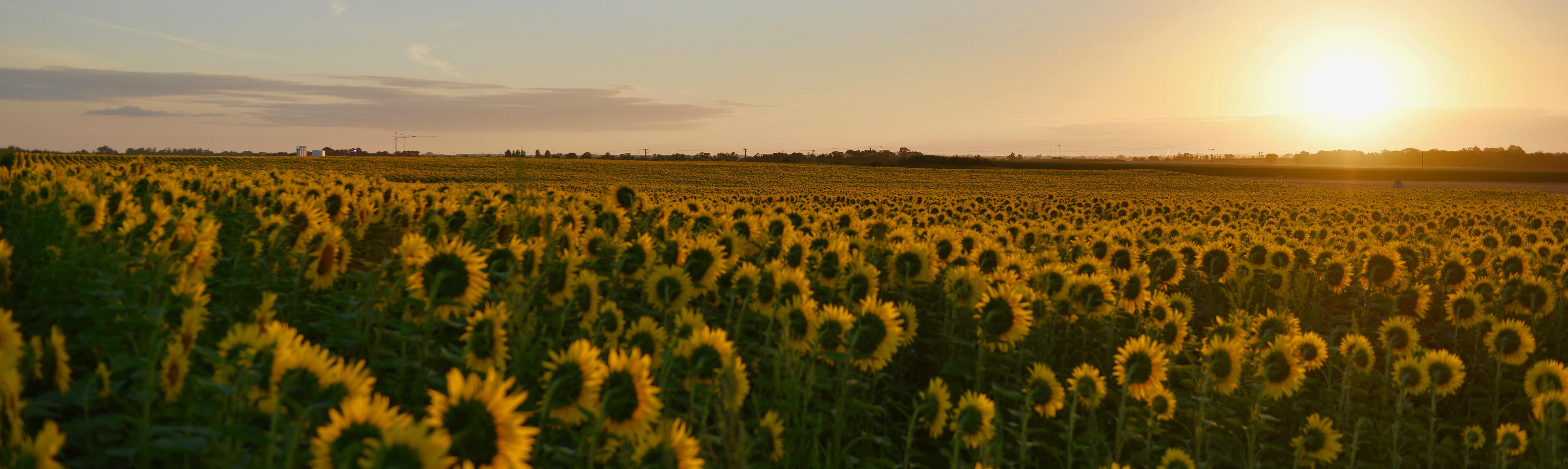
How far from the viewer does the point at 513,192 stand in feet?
30.6

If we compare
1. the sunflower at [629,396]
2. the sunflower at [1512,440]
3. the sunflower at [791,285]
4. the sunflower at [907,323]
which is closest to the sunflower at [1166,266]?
the sunflower at [1512,440]

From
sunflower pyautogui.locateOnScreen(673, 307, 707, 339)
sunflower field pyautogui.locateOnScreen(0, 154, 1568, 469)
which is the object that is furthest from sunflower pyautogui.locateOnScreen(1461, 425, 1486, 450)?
sunflower pyautogui.locateOnScreen(673, 307, 707, 339)

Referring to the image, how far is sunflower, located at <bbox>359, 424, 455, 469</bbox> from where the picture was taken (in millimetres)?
1611

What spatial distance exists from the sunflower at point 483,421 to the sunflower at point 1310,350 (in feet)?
17.3

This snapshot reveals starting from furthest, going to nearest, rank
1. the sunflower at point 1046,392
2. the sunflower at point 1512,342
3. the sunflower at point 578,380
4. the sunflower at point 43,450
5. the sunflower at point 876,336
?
the sunflower at point 1512,342
the sunflower at point 1046,392
the sunflower at point 876,336
the sunflower at point 578,380
the sunflower at point 43,450

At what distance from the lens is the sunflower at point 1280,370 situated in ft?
16.6

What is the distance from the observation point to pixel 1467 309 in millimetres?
7215

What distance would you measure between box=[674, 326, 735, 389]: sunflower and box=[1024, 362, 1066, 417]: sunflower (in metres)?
1.88

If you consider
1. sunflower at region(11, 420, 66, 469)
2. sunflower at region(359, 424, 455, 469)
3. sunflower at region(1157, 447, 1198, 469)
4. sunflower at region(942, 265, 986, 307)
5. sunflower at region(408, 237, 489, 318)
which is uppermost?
sunflower at region(408, 237, 489, 318)

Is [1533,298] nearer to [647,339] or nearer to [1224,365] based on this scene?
[1224,365]

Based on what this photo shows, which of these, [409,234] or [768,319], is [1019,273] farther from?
[409,234]

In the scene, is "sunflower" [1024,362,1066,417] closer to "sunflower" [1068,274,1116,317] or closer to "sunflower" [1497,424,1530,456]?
"sunflower" [1068,274,1116,317]

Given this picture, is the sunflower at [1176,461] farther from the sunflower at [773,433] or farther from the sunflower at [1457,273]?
the sunflower at [1457,273]

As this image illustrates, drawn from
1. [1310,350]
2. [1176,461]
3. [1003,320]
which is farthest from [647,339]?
[1310,350]
